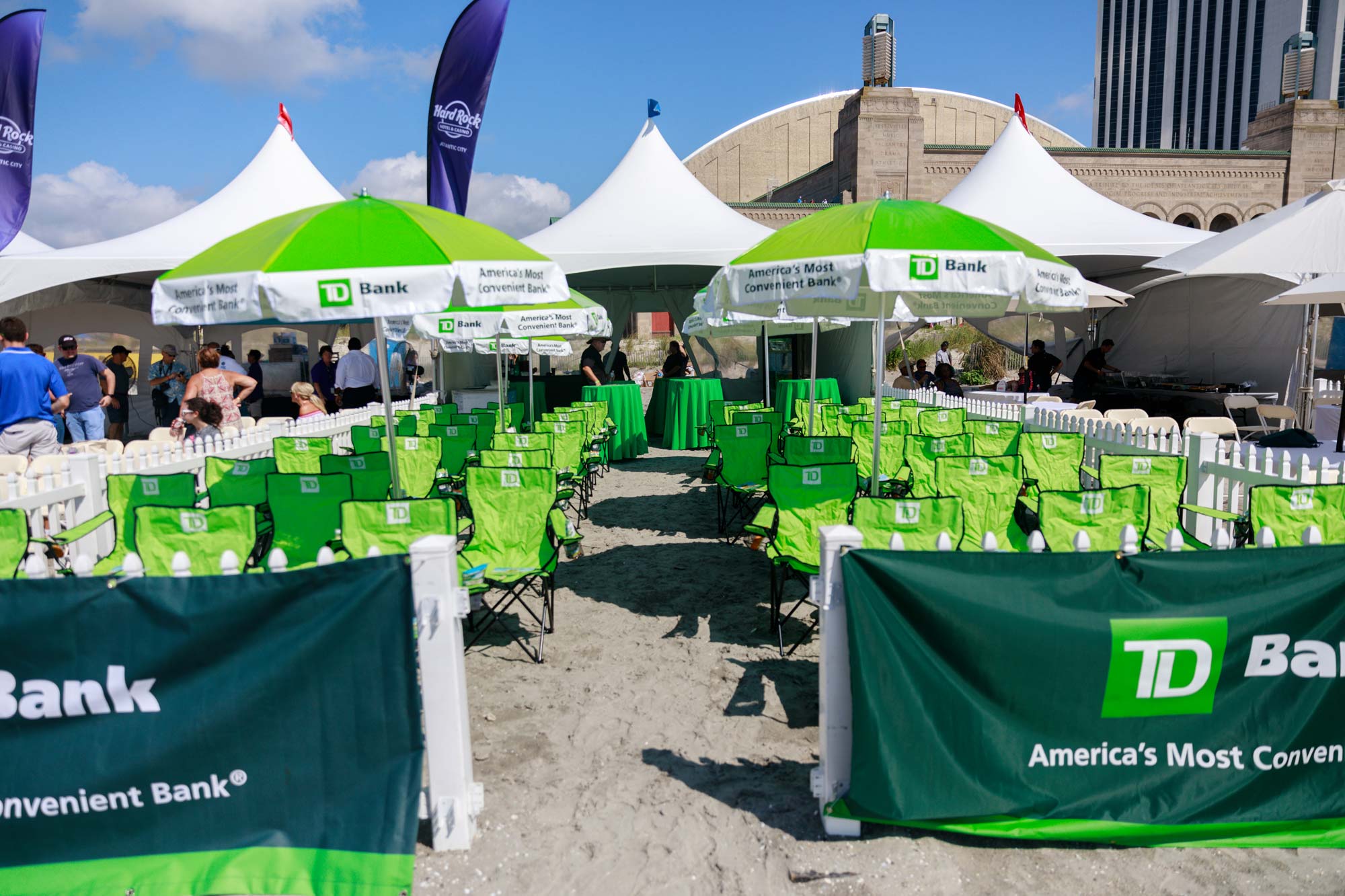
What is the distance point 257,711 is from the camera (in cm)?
284

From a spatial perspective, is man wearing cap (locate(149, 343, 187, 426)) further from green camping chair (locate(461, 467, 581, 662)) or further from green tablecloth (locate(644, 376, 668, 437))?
green camping chair (locate(461, 467, 581, 662))

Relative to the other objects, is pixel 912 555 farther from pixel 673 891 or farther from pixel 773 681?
pixel 773 681

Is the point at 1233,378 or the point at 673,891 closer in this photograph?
the point at 673,891

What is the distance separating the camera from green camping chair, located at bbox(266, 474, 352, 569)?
5.52 metres

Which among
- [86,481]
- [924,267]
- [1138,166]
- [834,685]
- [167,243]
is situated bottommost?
[834,685]

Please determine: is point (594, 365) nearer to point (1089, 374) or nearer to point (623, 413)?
point (623, 413)

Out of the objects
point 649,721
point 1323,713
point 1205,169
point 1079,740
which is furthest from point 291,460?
point 1205,169

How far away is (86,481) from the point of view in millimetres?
5930

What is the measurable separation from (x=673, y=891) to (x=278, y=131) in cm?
1805

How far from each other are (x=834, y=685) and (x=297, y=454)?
5.81 m

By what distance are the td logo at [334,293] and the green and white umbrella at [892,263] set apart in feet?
7.10

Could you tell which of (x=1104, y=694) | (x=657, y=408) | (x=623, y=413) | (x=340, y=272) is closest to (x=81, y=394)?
(x=623, y=413)

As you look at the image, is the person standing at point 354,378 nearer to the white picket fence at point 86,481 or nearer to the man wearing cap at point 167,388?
the man wearing cap at point 167,388

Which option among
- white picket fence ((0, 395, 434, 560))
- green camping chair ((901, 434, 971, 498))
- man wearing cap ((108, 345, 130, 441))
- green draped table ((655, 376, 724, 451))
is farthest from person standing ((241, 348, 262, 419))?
green camping chair ((901, 434, 971, 498))
